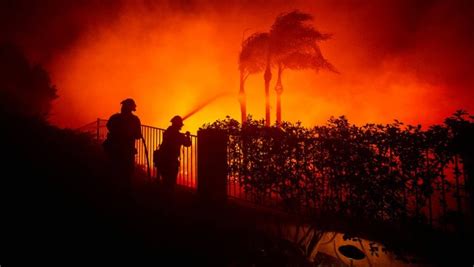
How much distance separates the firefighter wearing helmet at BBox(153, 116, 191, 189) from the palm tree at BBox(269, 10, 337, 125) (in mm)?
14977

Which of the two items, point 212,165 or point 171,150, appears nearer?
point 212,165

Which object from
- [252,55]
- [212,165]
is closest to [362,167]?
[212,165]

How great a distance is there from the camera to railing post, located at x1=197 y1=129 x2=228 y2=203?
21.9ft

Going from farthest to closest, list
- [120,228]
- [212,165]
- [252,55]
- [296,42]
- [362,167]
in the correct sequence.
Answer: [252,55] → [296,42] → [212,165] → [120,228] → [362,167]

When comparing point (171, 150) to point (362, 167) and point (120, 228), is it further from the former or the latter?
point (362, 167)

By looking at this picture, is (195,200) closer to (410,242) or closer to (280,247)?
(280,247)

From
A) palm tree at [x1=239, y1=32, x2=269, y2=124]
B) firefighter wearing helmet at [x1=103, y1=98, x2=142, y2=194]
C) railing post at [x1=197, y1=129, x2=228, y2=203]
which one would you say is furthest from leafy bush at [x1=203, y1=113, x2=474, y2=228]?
palm tree at [x1=239, y1=32, x2=269, y2=124]

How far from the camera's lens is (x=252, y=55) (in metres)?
21.6

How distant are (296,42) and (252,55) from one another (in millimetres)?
3570

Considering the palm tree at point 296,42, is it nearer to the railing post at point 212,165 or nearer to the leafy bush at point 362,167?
the railing post at point 212,165

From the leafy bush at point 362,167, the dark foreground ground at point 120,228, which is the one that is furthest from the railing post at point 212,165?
the leafy bush at point 362,167

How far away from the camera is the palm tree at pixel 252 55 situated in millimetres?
20984

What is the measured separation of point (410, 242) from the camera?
4.24 meters

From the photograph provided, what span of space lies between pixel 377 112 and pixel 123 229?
23982 mm
